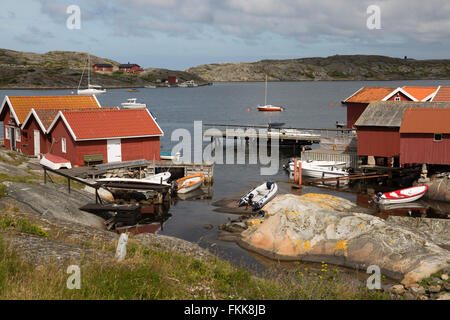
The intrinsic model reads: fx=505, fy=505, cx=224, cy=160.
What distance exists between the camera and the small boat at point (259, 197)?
3244cm

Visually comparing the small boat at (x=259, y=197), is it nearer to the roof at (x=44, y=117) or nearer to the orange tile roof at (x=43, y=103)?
the roof at (x=44, y=117)

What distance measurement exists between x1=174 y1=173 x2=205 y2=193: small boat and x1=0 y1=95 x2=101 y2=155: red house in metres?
13.1

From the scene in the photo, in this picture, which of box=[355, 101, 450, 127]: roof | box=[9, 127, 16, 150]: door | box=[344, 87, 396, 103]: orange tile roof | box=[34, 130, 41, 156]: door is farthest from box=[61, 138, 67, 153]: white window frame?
box=[344, 87, 396, 103]: orange tile roof

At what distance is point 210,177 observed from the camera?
134 feet

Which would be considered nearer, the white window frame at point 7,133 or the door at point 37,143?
the door at point 37,143

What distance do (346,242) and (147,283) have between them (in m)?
14.4

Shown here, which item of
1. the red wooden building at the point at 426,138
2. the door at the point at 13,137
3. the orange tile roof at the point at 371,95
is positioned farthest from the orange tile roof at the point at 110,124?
the orange tile roof at the point at 371,95

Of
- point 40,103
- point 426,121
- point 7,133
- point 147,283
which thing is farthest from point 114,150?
point 147,283

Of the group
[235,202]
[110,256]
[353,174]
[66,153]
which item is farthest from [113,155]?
[110,256]

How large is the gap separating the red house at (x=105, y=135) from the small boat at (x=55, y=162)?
105 centimetres

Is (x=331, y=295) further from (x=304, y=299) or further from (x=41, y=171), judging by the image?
(x=41, y=171)

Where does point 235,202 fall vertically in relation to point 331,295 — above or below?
below

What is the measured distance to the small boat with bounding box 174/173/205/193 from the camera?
3747 cm
